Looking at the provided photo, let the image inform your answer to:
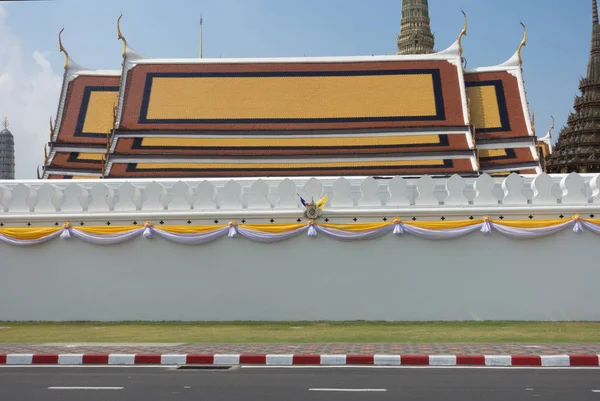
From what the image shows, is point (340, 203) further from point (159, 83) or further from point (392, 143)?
point (159, 83)

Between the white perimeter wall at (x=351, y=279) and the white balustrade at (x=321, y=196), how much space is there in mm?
534

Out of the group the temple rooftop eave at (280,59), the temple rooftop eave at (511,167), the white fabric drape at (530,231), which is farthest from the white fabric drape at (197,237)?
the temple rooftop eave at (280,59)

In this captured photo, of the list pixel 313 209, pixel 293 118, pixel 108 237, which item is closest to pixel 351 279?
pixel 313 209

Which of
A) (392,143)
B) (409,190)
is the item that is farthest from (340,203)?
(392,143)

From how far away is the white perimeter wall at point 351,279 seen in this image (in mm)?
13273

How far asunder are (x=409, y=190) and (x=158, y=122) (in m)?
12.2

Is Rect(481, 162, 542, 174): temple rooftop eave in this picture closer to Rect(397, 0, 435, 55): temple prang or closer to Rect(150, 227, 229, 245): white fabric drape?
Rect(150, 227, 229, 245): white fabric drape

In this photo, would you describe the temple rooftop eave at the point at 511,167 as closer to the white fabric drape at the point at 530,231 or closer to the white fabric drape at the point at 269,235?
the white fabric drape at the point at 530,231

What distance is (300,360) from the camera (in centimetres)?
948

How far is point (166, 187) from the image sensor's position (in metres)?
14.1

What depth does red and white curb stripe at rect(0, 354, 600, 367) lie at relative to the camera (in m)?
9.19
